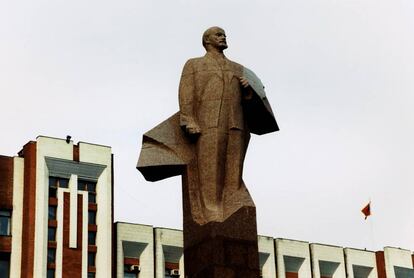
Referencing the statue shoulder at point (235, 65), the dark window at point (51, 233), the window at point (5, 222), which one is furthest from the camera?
the dark window at point (51, 233)

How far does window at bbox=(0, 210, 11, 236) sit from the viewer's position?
1917 inches

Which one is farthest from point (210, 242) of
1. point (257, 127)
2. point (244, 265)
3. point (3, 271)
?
point (3, 271)

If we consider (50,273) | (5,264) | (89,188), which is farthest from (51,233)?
(89,188)

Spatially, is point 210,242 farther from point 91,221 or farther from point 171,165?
point 91,221

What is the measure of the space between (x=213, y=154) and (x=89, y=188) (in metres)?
34.7

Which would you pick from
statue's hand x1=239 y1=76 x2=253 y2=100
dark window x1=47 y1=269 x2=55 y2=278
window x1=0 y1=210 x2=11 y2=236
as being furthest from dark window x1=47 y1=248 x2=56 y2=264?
statue's hand x1=239 y1=76 x2=253 y2=100

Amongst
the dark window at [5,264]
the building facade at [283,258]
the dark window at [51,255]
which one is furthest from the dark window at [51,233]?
the building facade at [283,258]

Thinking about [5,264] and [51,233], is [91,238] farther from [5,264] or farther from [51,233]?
[5,264]

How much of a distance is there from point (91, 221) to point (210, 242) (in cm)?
3500

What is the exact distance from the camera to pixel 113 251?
5059 cm

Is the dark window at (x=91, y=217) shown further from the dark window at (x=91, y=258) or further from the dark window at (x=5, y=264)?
the dark window at (x=5, y=264)

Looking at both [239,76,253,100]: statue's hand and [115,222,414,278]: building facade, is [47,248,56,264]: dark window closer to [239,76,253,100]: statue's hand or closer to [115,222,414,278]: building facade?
[115,222,414,278]: building facade

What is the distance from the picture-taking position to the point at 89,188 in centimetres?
5038

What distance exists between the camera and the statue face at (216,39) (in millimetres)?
17062
